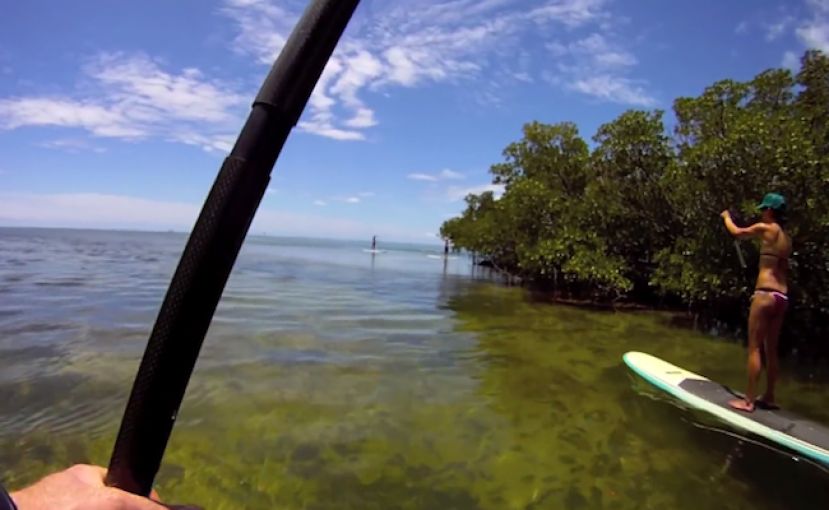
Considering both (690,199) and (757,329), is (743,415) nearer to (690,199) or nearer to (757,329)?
(757,329)

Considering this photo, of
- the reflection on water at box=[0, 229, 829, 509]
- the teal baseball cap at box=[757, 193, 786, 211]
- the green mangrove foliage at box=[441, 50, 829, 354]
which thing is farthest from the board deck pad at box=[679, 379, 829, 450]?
the green mangrove foliage at box=[441, 50, 829, 354]

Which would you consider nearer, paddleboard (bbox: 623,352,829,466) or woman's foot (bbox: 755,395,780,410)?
paddleboard (bbox: 623,352,829,466)

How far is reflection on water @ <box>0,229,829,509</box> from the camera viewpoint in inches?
201

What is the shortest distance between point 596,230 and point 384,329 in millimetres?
11173

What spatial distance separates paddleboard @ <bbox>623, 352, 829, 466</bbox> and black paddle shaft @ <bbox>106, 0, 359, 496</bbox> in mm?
6720

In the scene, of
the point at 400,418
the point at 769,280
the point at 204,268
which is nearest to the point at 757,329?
the point at 769,280

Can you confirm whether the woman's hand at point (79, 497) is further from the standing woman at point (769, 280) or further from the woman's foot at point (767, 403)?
the woman's foot at point (767, 403)

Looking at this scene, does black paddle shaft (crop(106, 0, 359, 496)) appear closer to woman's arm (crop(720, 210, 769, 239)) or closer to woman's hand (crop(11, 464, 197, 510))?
woman's hand (crop(11, 464, 197, 510))

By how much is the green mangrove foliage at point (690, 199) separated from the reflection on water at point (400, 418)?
2.21 m

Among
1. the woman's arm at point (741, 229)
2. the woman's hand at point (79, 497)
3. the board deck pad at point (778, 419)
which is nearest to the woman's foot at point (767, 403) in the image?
the board deck pad at point (778, 419)

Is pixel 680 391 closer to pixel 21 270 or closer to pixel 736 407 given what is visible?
pixel 736 407

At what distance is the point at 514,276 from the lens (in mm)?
33344

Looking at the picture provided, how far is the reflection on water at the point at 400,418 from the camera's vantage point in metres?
5.09

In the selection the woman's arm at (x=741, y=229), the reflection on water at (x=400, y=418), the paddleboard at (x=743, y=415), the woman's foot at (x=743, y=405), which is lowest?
the reflection on water at (x=400, y=418)
